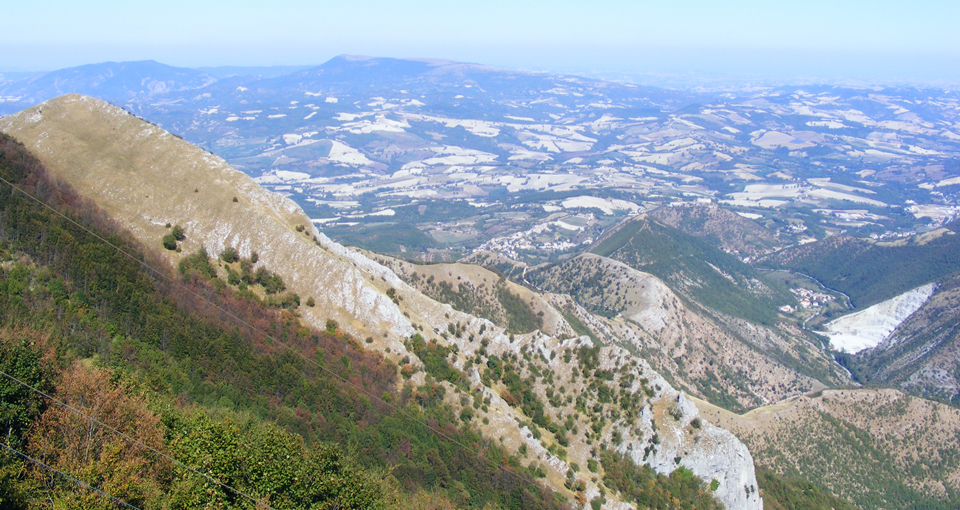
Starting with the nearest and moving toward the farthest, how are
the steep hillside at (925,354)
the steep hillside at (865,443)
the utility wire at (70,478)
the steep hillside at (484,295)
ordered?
1. the utility wire at (70,478)
2. the steep hillside at (865,443)
3. the steep hillside at (484,295)
4. the steep hillside at (925,354)

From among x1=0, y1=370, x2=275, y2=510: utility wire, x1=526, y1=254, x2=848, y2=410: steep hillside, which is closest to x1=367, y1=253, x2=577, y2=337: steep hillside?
x1=526, y1=254, x2=848, y2=410: steep hillside

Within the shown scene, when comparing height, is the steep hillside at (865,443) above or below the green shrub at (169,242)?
below

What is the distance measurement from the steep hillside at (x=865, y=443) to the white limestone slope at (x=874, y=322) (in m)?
79.0

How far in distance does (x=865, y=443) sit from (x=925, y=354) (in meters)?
74.9

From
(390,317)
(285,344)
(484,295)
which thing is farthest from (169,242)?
(484,295)

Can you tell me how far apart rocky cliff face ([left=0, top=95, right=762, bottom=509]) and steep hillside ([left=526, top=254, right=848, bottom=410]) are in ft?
163

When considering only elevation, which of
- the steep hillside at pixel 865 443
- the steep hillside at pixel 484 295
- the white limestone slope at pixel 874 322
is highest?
the steep hillside at pixel 484 295

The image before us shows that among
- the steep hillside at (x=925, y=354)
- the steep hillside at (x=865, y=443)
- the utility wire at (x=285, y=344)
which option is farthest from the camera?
the steep hillside at (x=925, y=354)

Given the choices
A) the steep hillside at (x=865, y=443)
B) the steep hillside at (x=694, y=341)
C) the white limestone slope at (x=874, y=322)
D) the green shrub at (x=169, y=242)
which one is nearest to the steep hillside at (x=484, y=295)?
the steep hillside at (x=694, y=341)

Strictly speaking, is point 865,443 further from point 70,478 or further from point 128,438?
point 70,478

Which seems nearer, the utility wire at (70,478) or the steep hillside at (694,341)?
the utility wire at (70,478)

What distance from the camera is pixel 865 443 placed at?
103 m

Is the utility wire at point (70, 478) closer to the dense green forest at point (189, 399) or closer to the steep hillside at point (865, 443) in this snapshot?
the dense green forest at point (189, 399)

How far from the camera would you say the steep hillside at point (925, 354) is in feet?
476
